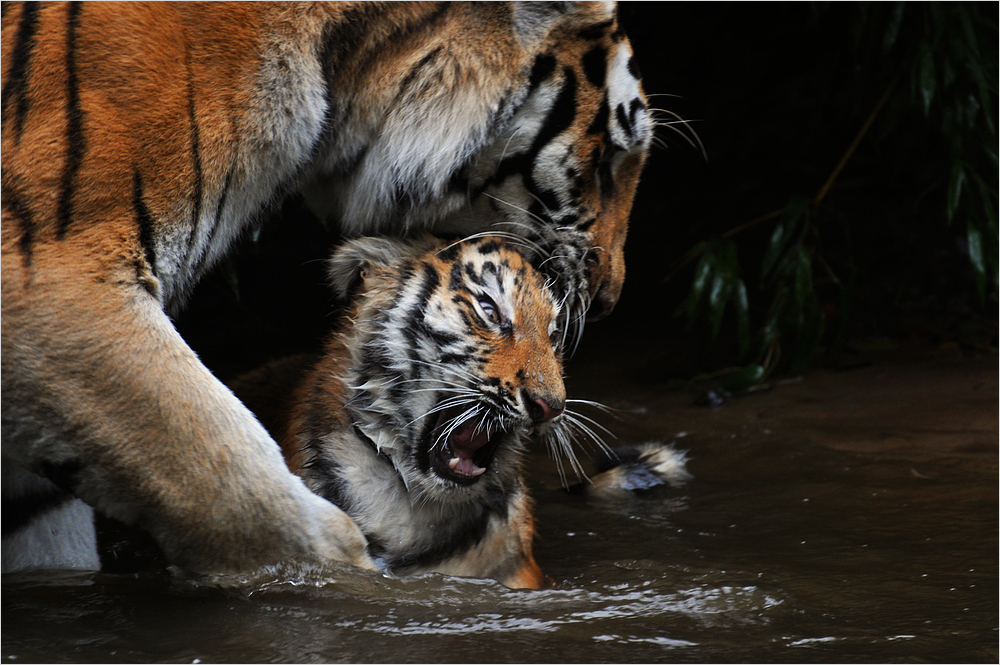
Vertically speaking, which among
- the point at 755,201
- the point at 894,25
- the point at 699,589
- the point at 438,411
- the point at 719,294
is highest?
the point at 894,25

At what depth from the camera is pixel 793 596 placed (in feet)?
6.04

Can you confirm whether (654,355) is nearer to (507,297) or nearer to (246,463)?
(507,297)

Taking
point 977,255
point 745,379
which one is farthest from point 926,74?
point 745,379

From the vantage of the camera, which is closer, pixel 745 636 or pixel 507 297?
pixel 745 636

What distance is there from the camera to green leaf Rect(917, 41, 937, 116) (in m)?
3.19

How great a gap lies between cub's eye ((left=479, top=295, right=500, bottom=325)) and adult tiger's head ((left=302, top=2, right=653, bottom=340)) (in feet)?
0.59

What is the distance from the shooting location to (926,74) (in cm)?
321

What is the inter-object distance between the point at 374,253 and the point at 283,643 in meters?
0.88

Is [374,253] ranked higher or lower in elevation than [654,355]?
higher

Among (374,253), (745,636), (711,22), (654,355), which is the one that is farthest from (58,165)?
(711,22)

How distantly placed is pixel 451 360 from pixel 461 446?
0.65 ft

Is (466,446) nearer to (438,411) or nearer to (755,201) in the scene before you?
(438,411)

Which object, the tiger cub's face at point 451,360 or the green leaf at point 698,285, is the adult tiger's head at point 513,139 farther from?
the green leaf at point 698,285

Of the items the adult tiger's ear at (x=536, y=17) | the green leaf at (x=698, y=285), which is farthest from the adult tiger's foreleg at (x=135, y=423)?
the green leaf at (x=698, y=285)
